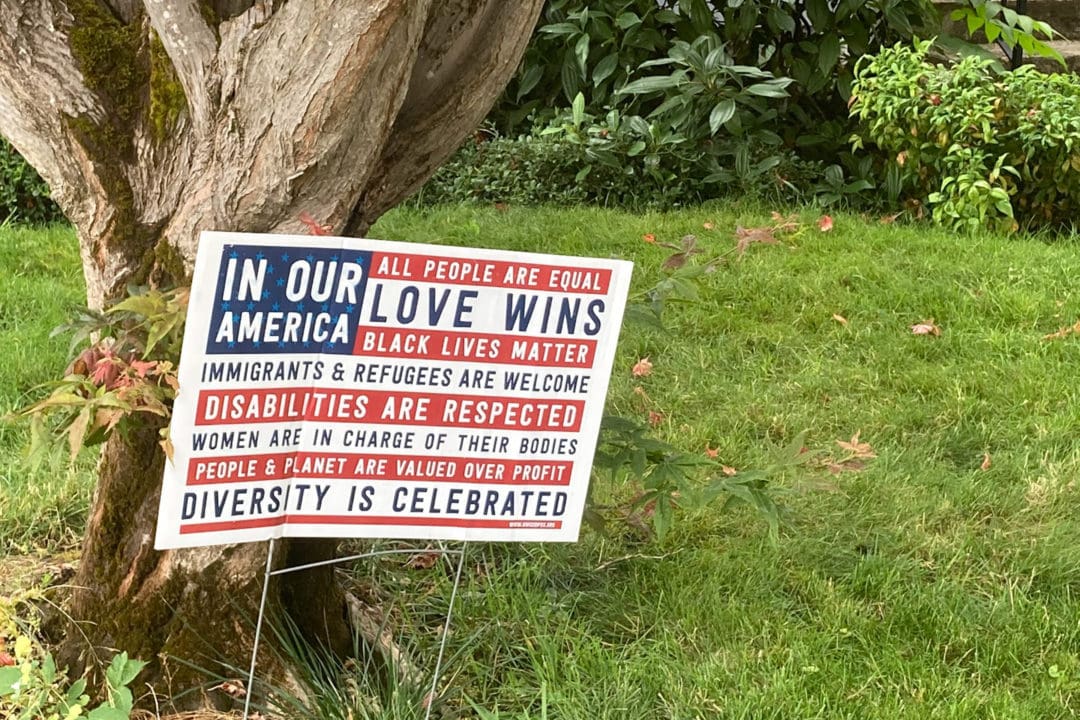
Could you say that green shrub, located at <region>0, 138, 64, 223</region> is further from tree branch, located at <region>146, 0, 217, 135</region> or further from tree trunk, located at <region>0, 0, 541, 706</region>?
tree branch, located at <region>146, 0, 217, 135</region>

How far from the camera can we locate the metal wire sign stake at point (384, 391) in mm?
1888

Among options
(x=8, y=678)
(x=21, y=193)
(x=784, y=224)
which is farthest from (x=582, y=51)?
(x=8, y=678)

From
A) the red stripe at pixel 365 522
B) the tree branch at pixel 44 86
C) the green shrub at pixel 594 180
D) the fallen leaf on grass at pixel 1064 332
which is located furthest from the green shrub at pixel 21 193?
the fallen leaf on grass at pixel 1064 332

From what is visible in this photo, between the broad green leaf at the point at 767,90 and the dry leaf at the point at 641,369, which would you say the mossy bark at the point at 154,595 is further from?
the broad green leaf at the point at 767,90

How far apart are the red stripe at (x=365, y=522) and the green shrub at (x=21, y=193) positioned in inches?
174

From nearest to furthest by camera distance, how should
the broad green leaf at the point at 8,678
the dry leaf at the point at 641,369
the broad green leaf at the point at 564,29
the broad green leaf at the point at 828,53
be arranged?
the broad green leaf at the point at 8,678 < the dry leaf at the point at 641,369 < the broad green leaf at the point at 828,53 < the broad green leaf at the point at 564,29

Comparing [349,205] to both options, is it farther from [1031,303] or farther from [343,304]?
[1031,303]

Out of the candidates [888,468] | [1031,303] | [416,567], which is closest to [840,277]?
[1031,303]

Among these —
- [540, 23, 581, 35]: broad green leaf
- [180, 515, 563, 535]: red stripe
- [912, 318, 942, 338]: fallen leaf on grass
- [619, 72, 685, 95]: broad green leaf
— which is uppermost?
[180, 515, 563, 535]: red stripe

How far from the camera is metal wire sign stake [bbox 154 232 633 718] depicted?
1888 millimetres

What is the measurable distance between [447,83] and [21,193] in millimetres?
4223

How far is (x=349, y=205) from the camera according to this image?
2.29 m

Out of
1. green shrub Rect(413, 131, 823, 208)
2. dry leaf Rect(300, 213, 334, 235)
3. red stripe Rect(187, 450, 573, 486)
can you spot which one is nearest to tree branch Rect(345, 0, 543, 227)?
dry leaf Rect(300, 213, 334, 235)

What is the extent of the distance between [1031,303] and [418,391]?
3394 mm
